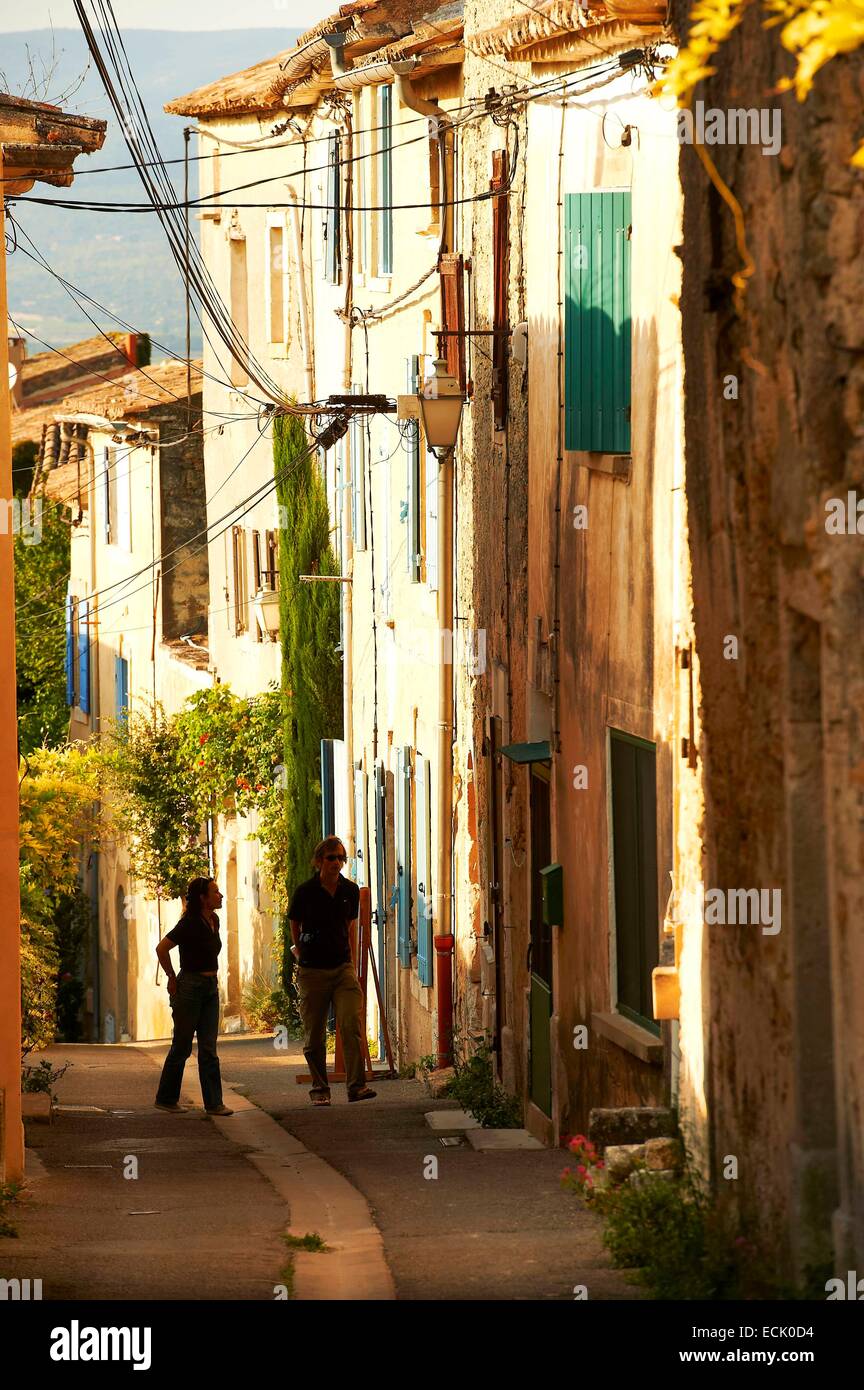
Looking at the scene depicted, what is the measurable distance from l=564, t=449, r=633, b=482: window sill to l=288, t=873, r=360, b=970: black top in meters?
3.66

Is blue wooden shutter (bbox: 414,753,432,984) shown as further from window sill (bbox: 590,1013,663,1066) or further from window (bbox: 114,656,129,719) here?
window (bbox: 114,656,129,719)

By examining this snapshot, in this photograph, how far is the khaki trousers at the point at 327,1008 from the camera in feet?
46.6

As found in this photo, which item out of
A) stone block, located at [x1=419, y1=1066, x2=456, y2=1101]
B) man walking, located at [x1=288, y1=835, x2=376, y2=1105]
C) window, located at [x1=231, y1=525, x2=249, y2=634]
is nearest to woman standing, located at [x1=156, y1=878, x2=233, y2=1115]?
man walking, located at [x1=288, y1=835, x2=376, y2=1105]

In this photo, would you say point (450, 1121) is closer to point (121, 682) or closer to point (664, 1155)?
point (664, 1155)

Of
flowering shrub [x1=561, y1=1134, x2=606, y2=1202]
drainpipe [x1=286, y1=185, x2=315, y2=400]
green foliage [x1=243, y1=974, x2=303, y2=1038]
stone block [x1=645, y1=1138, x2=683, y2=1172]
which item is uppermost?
drainpipe [x1=286, y1=185, x2=315, y2=400]

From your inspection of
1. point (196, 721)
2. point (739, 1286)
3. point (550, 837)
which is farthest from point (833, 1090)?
Result: point (196, 721)

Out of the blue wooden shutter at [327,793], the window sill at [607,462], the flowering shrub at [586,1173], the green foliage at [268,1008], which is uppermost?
the window sill at [607,462]

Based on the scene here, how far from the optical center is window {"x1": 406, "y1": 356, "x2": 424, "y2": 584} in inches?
768

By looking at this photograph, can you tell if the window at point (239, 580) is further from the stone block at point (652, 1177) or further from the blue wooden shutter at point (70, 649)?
the stone block at point (652, 1177)

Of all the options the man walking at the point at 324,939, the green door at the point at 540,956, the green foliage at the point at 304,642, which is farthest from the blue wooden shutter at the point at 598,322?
the green foliage at the point at 304,642

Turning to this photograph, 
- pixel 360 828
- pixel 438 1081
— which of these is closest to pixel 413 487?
pixel 360 828

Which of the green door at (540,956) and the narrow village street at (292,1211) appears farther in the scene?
the green door at (540,956)

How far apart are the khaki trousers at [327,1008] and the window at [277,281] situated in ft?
45.9
